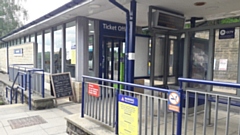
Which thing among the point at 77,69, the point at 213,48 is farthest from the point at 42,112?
the point at 213,48

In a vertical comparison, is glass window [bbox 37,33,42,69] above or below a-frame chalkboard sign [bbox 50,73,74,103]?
above

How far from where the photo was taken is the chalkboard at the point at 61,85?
5.97m

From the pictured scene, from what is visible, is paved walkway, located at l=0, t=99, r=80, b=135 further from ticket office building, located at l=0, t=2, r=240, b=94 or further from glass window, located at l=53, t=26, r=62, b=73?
glass window, located at l=53, t=26, r=62, b=73

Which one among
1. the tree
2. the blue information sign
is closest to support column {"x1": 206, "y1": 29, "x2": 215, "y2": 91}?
the blue information sign

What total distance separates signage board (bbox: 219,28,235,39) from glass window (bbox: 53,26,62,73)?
18.2 ft

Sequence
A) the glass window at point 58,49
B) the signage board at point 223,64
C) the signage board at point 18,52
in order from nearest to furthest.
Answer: the signage board at point 223,64 → the glass window at point 58,49 → the signage board at point 18,52

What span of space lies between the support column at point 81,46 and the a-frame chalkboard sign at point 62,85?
0.35 metres

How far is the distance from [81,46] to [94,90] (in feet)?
9.95

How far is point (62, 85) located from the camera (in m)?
6.07

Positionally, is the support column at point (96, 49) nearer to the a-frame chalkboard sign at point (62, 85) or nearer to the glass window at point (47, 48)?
the a-frame chalkboard sign at point (62, 85)

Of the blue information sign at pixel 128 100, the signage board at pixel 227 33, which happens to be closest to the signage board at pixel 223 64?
the signage board at pixel 227 33

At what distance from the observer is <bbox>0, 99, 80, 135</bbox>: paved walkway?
396cm

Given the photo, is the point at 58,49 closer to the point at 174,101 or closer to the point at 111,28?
the point at 111,28

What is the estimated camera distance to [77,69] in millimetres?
6195
